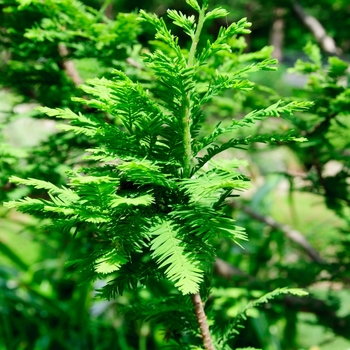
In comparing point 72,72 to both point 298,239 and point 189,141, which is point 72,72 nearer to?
point 189,141

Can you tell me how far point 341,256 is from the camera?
3.82 ft

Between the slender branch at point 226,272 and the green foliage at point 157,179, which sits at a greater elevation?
the green foliage at point 157,179

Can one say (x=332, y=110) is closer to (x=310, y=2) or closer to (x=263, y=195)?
(x=310, y=2)

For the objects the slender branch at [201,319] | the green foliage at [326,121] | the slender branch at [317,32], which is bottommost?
the slender branch at [201,319]

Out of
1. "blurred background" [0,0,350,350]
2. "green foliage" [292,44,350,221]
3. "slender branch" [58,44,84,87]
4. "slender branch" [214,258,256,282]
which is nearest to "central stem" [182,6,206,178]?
"blurred background" [0,0,350,350]

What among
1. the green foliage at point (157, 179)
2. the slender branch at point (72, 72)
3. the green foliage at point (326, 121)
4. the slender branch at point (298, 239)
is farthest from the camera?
the slender branch at point (298, 239)

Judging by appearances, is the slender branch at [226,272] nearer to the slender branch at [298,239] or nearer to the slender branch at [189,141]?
the slender branch at [298,239]

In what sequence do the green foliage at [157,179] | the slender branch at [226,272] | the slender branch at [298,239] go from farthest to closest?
the slender branch at [298,239] < the slender branch at [226,272] < the green foliage at [157,179]

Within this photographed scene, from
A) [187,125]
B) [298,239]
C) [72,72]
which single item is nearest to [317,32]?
[298,239]

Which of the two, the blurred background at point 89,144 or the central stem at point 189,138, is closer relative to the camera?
the central stem at point 189,138

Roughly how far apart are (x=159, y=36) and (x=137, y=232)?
0.26 m

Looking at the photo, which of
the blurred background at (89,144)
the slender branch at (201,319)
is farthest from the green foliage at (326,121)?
the slender branch at (201,319)

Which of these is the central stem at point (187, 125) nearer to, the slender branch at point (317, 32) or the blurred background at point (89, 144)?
the blurred background at point (89, 144)

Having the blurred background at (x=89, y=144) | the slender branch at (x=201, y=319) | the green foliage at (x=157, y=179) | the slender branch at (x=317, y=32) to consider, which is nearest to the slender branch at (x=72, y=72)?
the blurred background at (x=89, y=144)
